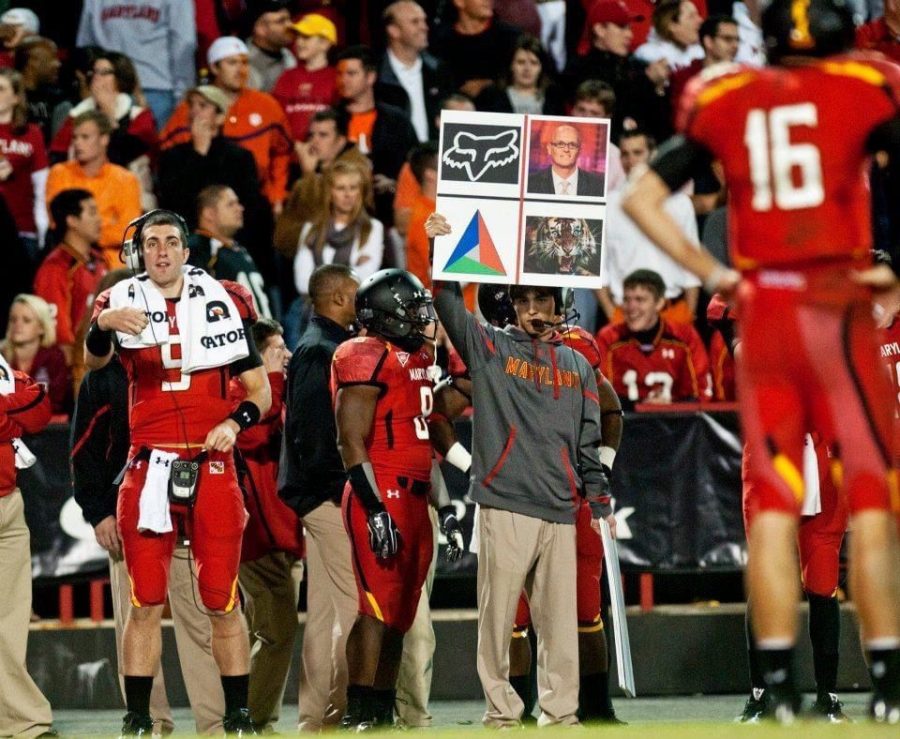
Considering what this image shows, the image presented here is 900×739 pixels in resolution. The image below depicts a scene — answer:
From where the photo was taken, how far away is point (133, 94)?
13305mm

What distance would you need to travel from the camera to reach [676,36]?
13977 millimetres

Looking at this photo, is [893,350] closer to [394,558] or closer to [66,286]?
[394,558]

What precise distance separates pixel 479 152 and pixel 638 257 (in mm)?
4585

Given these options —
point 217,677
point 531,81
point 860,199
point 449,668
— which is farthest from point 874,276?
point 531,81

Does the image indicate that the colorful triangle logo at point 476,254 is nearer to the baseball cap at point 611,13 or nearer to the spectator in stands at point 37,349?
the spectator in stands at point 37,349

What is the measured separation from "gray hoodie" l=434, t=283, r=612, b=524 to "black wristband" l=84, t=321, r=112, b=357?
4.91ft

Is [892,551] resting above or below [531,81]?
below

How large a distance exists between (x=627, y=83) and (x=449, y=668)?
5306 millimetres

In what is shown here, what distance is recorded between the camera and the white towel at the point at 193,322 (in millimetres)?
7691

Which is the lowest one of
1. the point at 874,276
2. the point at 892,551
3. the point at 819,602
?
the point at 819,602

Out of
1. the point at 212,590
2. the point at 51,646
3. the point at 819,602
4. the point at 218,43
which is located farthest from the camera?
the point at 218,43

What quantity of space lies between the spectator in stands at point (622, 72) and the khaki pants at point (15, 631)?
21.1ft

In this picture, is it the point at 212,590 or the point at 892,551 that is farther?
the point at 212,590

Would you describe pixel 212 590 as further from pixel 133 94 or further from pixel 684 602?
pixel 133 94
